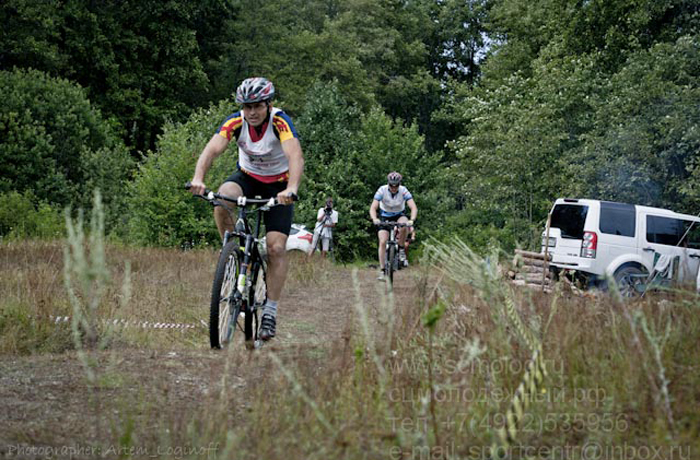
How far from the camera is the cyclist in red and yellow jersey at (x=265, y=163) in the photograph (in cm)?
611

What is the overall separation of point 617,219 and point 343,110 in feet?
61.4

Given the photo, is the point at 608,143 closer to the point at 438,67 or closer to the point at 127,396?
the point at 127,396

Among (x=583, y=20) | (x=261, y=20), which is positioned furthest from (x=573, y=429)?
(x=261, y=20)

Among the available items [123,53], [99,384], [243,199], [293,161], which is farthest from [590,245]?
[123,53]

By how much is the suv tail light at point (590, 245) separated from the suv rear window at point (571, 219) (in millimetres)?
165

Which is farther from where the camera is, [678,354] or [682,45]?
[682,45]

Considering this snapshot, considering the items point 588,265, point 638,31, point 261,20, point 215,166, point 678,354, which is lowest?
point 678,354

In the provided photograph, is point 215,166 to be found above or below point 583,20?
below

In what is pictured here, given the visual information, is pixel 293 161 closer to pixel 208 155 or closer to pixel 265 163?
pixel 265 163

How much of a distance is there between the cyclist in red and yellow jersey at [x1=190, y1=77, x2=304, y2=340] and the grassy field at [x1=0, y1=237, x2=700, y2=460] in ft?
3.08

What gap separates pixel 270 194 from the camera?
6508 millimetres

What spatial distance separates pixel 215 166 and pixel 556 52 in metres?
13.9

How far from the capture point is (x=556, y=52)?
28891 mm

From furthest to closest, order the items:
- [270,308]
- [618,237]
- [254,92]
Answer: [618,237]
[270,308]
[254,92]
